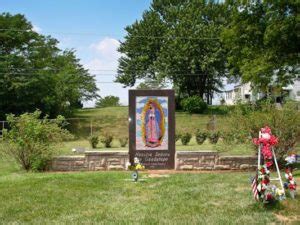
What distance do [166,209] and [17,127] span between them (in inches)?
269

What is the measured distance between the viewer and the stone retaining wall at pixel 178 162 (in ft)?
42.2

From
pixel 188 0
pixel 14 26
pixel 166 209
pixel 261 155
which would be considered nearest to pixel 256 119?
pixel 261 155

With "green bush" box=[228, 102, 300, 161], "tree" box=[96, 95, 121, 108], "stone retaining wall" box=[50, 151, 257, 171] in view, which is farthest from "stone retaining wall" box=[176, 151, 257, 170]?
"tree" box=[96, 95, 121, 108]

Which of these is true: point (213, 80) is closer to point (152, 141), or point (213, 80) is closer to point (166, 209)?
point (152, 141)

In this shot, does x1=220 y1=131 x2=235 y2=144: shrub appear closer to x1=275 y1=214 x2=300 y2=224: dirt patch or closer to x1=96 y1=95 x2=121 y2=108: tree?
x1=275 y1=214 x2=300 y2=224: dirt patch

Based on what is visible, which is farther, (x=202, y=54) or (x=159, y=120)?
(x=202, y=54)

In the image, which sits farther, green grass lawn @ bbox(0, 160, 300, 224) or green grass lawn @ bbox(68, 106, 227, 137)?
green grass lawn @ bbox(68, 106, 227, 137)

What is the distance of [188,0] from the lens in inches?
1959

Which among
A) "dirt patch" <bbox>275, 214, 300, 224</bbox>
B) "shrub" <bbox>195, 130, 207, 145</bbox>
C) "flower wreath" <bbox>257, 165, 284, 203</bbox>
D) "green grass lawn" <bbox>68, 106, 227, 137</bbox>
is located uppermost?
"green grass lawn" <bbox>68, 106, 227, 137</bbox>

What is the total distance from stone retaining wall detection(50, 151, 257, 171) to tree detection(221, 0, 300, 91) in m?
11.9

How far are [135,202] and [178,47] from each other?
37905 millimetres

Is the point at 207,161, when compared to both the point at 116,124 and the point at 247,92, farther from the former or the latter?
the point at 247,92

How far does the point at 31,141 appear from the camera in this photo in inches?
488

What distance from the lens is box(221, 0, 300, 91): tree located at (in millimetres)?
23047
